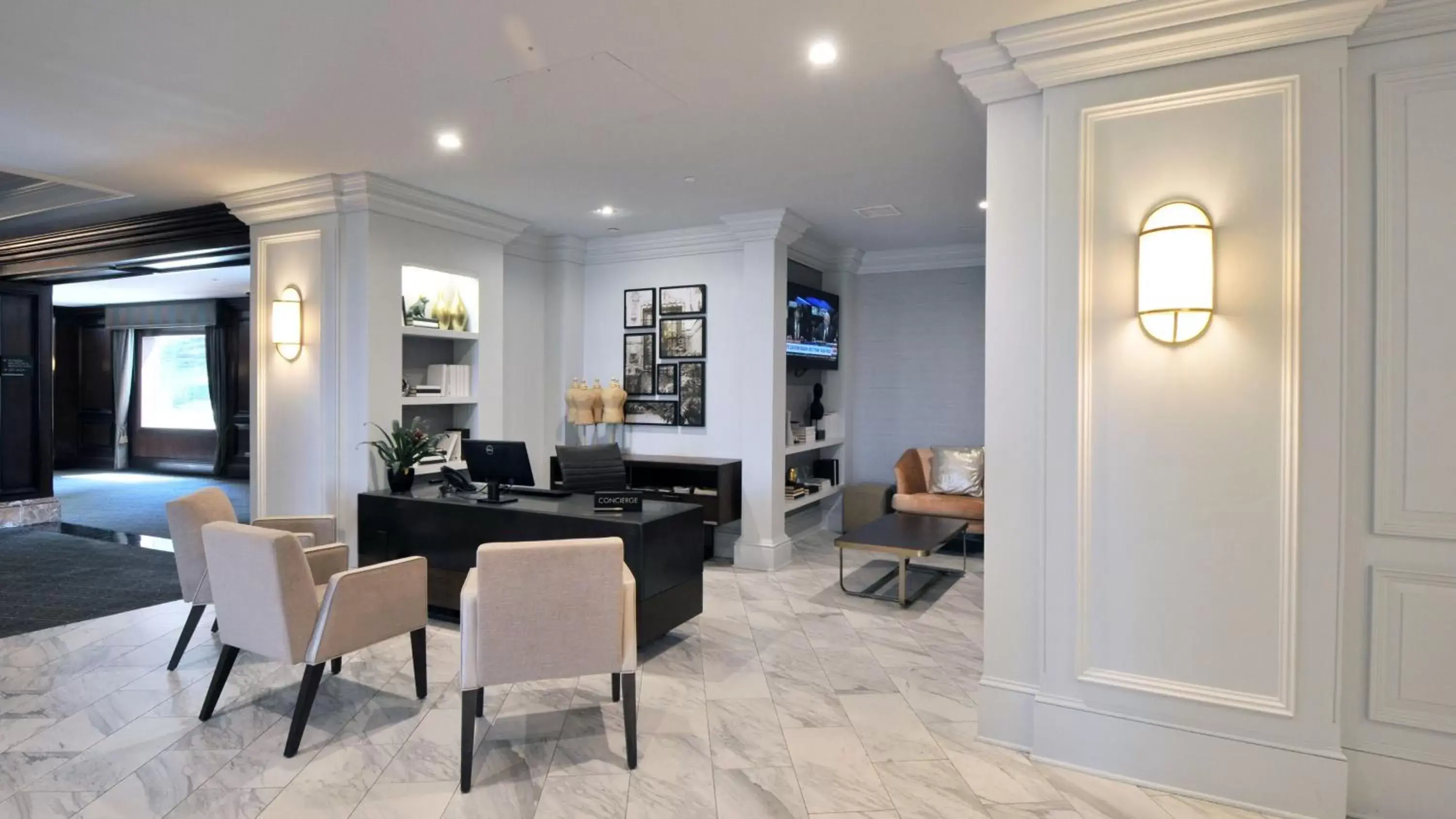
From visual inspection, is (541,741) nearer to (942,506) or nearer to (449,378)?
(449,378)

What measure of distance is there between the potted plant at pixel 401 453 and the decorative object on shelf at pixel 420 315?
0.86 metres

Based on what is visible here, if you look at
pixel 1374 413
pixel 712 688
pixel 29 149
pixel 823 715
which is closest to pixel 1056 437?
pixel 1374 413

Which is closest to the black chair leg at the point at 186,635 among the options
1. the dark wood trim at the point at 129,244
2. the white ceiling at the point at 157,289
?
Answer: the dark wood trim at the point at 129,244

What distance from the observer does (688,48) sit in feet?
9.66

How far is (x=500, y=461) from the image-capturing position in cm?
420

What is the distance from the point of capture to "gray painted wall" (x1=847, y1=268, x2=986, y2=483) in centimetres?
716

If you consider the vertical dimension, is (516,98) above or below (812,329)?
above

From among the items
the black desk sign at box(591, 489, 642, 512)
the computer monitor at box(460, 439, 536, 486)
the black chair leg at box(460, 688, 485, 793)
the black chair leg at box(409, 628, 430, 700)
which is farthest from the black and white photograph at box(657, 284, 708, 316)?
the black chair leg at box(460, 688, 485, 793)

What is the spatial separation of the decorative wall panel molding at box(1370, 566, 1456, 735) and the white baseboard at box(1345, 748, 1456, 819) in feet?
0.44

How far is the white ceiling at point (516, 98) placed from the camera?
8.93 ft

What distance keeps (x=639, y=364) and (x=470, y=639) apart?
4.06 meters

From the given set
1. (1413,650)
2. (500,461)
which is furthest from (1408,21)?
(500,461)

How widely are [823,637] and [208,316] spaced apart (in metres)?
11.1

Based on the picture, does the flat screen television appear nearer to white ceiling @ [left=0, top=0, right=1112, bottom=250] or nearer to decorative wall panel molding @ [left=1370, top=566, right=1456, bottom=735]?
white ceiling @ [left=0, top=0, right=1112, bottom=250]
